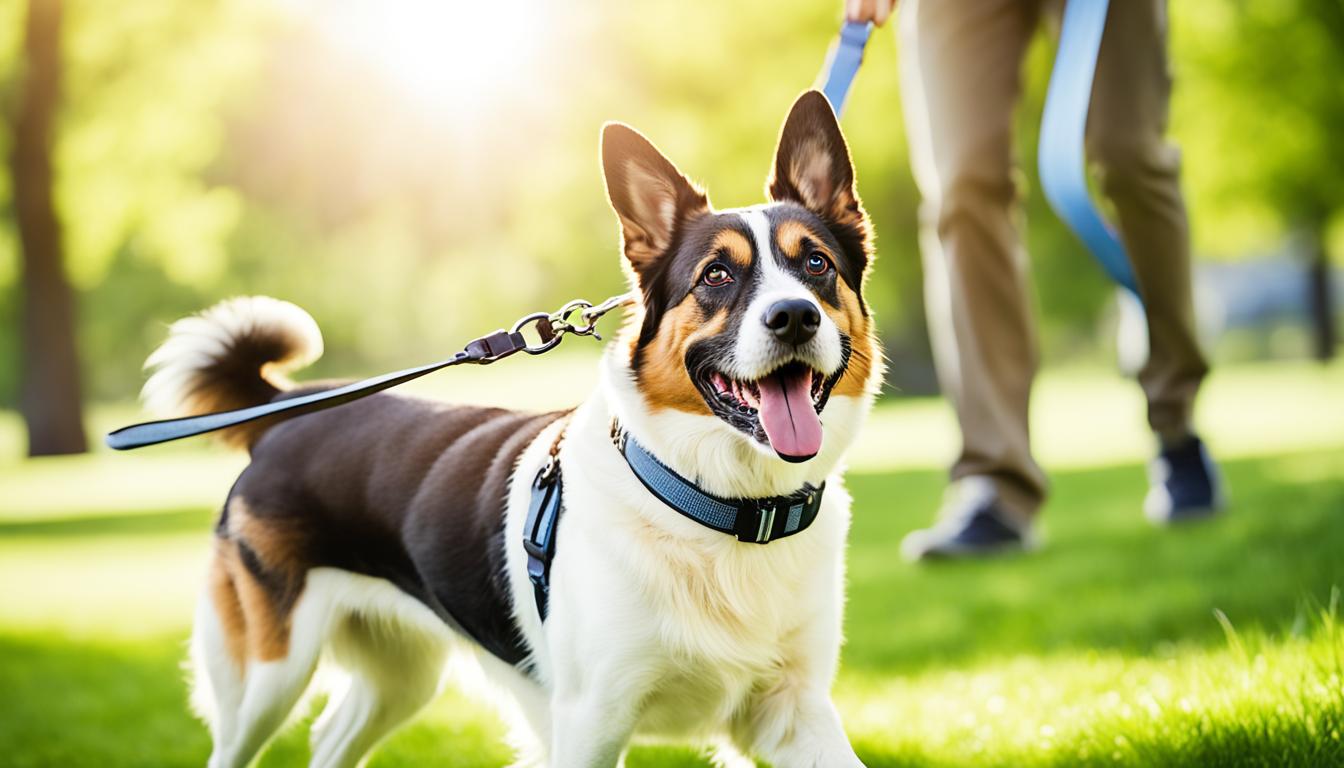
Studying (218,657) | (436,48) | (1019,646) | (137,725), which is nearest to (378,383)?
(218,657)

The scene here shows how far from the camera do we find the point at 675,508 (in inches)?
111

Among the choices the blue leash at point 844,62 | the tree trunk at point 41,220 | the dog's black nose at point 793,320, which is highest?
the blue leash at point 844,62

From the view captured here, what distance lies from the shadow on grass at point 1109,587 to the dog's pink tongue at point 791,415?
1.82m

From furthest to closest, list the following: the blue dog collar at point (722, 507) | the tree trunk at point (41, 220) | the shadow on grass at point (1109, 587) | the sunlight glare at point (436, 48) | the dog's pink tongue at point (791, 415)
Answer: the sunlight glare at point (436, 48) < the tree trunk at point (41, 220) < the shadow on grass at point (1109, 587) < the blue dog collar at point (722, 507) < the dog's pink tongue at point (791, 415)

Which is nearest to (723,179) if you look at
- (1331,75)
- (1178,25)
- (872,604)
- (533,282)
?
(533,282)

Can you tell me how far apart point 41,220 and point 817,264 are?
1599 centimetres

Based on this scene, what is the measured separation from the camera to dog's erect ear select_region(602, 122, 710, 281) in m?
3.10

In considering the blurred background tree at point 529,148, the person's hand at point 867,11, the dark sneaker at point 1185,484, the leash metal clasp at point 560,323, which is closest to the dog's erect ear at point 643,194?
the leash metal clasp at point 560,323

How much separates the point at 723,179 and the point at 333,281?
973cm

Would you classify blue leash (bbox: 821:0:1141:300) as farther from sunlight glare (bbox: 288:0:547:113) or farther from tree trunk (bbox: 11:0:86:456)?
sunlight glare (bbox: 288:0:547:113)

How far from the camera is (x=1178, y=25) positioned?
73.7 ft

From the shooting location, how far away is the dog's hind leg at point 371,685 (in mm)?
3727

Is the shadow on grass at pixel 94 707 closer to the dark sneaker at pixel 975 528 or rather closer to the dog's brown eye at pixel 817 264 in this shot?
the dog's brown eye at pixel 817 264

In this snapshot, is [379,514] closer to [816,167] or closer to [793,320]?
[793,320]
